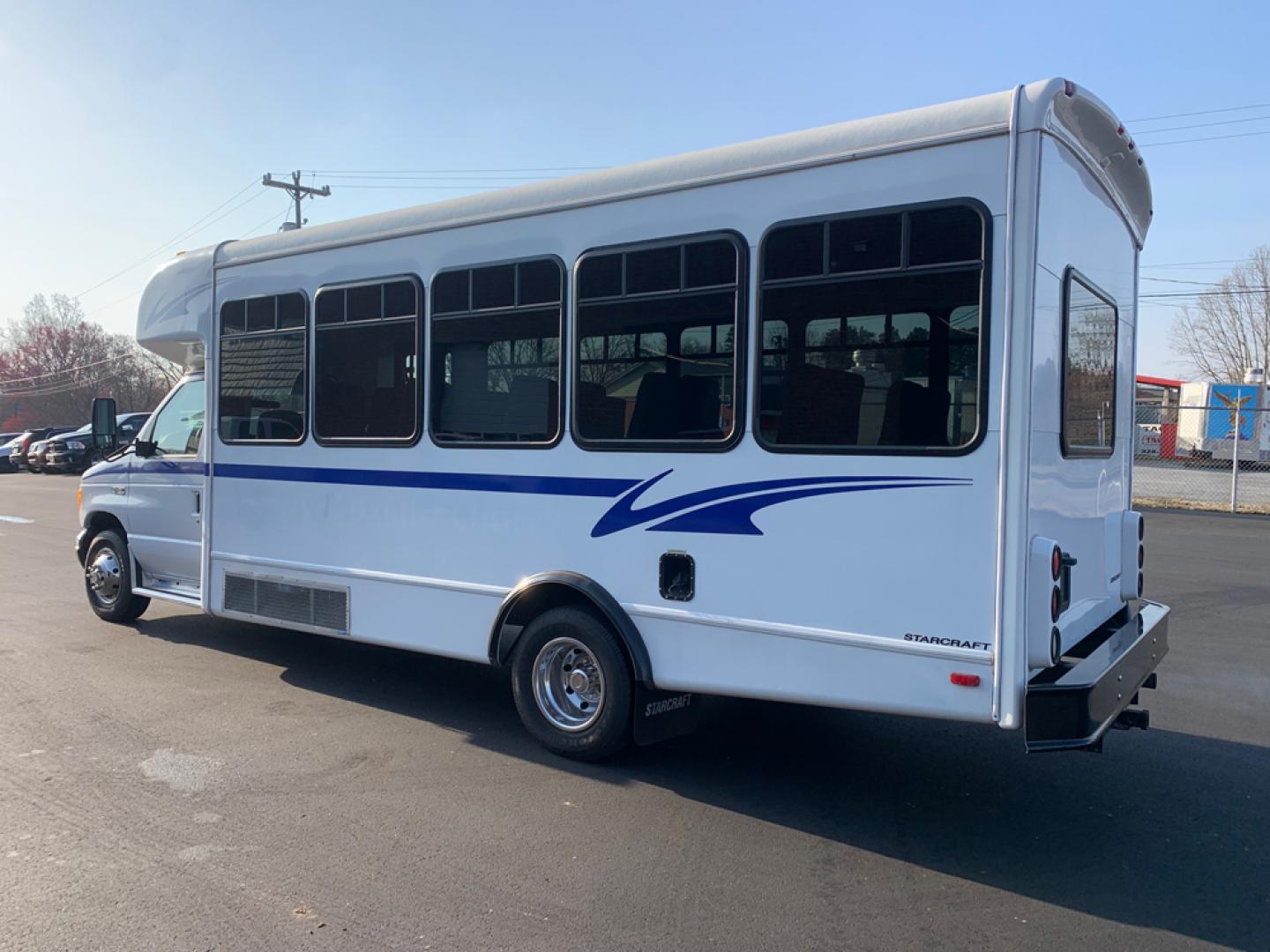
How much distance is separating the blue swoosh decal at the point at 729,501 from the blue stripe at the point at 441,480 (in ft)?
0.44

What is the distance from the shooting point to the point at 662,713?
5.06 m

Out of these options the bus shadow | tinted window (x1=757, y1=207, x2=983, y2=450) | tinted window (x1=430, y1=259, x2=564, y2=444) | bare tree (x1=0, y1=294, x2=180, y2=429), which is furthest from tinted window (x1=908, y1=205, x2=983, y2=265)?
bare tree (x1=0, y1=294, x2=180, y2=429)

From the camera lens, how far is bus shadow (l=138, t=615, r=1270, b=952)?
3873mm

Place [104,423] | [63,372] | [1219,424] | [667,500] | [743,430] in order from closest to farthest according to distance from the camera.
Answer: [743,430] < [667,500] < [104,423] < [1219,424] < [63,372]

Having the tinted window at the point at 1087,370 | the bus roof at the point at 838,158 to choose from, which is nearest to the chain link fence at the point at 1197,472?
the tinted window at the point at 1087,370

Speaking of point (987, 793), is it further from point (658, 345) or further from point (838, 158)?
point (838, 158)

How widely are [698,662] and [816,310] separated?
1.68m

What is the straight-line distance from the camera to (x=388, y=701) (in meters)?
6.36

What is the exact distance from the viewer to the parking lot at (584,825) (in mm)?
3549

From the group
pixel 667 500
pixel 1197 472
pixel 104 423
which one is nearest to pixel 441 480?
pixel 667 500

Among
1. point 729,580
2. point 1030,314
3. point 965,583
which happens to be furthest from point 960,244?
point 729,580

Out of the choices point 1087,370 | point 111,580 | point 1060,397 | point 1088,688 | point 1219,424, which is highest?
point 1219,424

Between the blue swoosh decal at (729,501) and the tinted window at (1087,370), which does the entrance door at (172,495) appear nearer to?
the blue swoosh decal at (729,501)

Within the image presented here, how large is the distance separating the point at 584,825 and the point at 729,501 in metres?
1.55
